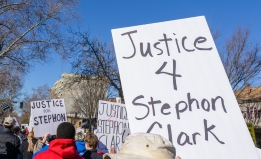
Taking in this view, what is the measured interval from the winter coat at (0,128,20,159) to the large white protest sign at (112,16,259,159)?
3.57 metres

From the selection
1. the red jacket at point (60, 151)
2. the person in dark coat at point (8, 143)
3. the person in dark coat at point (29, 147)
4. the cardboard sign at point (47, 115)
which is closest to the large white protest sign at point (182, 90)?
the red jacket at point (60, 151)

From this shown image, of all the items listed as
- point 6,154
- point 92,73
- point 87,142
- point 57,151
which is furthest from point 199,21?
point 92,73

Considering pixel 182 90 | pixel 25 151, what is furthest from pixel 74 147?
pixel 25 151

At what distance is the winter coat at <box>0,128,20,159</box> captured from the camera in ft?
18.3

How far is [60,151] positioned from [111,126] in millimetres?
4825

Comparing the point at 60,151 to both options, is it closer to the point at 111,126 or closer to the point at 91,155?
the point at 91,155

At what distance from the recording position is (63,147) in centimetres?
308

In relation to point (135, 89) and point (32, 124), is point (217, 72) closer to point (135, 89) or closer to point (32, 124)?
point (135, 89)

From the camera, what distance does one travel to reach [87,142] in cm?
476

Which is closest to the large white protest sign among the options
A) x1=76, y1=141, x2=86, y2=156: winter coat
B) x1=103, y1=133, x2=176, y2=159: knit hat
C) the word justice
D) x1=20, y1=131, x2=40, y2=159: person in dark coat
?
the word justice

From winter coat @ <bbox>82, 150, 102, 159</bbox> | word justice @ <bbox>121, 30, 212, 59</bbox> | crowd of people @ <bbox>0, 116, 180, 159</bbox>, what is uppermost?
word justice @ <bbox>121, 30, 212, 59</bbox>

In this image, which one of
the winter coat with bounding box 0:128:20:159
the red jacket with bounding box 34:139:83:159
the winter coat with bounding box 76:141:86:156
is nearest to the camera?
the red jacket with bounding box 34:139:83:159

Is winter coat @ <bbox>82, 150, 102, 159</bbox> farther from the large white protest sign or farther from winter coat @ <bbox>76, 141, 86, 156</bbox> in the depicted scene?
the large white protest sign

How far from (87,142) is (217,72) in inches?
100
